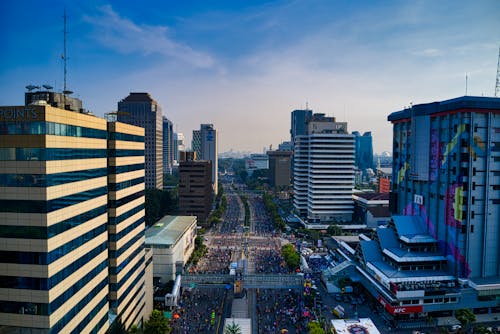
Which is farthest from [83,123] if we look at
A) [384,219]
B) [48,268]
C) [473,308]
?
[384,219]

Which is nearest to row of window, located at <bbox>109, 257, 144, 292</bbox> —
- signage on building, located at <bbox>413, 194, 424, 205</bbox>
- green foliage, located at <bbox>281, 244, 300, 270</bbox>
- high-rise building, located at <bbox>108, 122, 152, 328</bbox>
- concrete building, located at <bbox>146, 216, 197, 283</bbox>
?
high-rise building, located at <bbox>108, 122, 152, 328</bbox>

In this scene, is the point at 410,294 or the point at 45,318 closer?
the point at 45,318

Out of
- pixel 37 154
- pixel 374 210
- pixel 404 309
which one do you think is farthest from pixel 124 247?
pixel 374 210

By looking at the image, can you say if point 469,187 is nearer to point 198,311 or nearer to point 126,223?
point 198,311

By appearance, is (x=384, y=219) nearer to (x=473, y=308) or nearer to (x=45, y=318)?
(x=473, y=308)

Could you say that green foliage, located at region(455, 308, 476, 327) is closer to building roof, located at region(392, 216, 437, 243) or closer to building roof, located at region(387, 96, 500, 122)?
building roof, located at region(392, 216, 437, 243)

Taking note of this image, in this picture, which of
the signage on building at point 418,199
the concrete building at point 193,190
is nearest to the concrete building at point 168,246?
the concrete building at point 193,190
